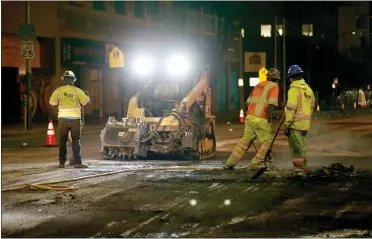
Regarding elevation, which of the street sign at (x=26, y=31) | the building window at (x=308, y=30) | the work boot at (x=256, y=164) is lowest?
the work boot at (x=256, y=164)

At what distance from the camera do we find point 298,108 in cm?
1116

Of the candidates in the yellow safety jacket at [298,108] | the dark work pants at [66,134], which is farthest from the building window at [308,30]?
the yellow safety jacket at [298,108]

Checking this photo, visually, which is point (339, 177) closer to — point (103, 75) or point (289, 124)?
point (289, 124)

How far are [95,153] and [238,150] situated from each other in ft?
19.8

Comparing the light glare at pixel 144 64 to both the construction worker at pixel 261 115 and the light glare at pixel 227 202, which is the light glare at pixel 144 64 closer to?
the construction worker at pixel 261 115

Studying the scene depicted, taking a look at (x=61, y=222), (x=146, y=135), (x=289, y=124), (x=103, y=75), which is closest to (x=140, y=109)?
(x=146, y=135)

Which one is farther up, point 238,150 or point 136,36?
point 136,36

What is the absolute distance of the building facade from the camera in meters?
30.5

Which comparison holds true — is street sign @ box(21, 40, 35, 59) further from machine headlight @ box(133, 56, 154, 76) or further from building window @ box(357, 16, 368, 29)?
building window @ box(357, 16, 368, 29)

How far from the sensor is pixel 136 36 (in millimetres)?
36625

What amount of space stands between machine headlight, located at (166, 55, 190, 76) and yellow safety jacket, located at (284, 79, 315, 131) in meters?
5.10

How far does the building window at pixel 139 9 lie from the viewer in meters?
38.7

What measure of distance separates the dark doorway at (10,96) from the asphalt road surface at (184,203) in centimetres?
1726

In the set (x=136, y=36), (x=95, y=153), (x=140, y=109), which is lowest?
(x=95, y=153)
